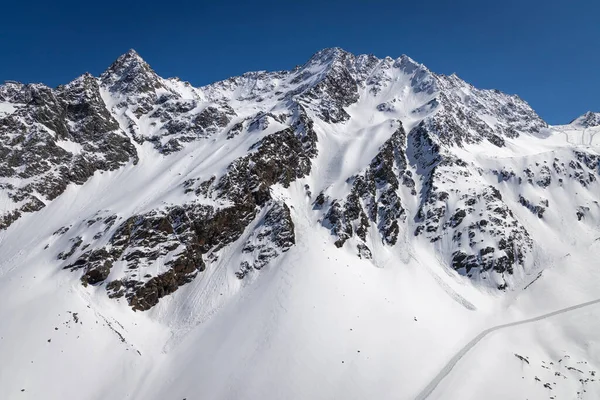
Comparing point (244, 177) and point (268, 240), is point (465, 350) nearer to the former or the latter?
point (268, 240)

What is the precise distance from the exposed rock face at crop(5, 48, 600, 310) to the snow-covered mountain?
1.47ft

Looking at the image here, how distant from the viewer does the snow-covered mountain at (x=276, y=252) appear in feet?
150

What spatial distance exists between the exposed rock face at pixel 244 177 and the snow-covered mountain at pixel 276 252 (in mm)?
449

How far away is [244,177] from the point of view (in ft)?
243

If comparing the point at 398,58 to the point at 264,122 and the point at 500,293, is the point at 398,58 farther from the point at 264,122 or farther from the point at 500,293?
the point at 500,293

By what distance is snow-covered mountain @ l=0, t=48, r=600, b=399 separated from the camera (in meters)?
45.8

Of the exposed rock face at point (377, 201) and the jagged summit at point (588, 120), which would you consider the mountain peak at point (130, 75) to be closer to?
the exposed rock face at point (377, 201)

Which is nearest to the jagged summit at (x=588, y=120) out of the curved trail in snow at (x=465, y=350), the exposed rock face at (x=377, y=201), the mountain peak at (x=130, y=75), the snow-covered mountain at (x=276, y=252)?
the snow-covered mountain at (x=276, y=252)

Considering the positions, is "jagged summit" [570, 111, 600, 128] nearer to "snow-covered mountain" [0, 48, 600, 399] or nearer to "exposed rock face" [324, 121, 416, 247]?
"snow-covered mountain" [0, 48, 600, 399]

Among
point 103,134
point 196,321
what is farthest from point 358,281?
point 103,134

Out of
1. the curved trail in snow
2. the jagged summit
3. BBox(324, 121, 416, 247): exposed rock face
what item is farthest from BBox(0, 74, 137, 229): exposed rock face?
the jagged summit

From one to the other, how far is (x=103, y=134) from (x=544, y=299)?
102298mm

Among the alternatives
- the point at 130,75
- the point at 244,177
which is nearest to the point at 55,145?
the point at 244,177

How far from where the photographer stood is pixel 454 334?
187 ft
